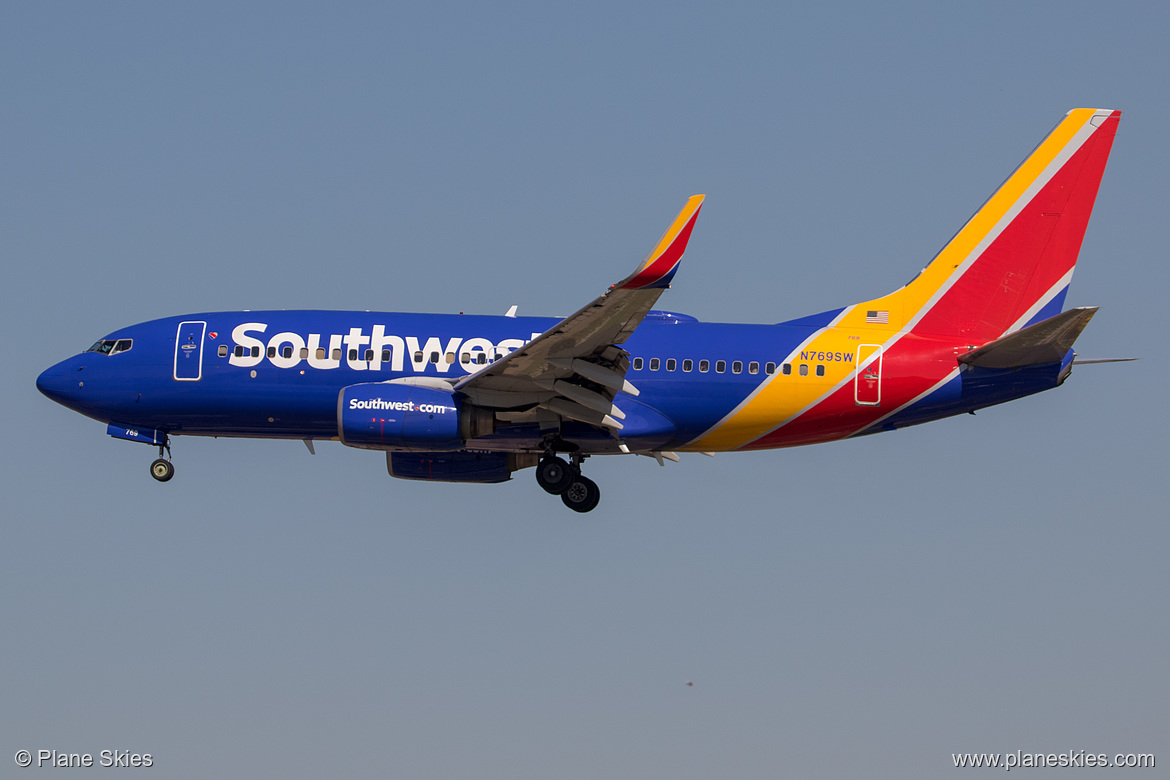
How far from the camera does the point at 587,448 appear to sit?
40.6m

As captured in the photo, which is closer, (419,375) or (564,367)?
(564,367)

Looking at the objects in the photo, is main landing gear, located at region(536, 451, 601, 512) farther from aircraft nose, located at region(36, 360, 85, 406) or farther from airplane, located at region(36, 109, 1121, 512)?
aircraft nose, located at region(36, 360, 85, 406)

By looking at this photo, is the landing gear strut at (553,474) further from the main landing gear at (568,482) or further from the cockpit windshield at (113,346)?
the cockpit windshield at (113,346)

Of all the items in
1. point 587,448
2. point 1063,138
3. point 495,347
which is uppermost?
point 1063,138

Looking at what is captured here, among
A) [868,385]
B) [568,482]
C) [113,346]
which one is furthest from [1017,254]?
[113,346]

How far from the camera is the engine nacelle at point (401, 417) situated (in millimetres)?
37656

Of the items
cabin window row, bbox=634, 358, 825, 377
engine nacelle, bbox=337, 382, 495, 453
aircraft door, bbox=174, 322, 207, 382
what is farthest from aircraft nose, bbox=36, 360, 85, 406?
cabin window row, bbox=634, 358, 825, 377

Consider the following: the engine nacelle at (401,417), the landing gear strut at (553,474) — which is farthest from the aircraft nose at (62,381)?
the landing gear strut at (553,474)

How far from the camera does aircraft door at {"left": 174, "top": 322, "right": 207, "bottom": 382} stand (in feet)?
133

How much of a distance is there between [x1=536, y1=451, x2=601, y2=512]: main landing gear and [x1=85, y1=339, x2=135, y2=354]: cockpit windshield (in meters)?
11.7

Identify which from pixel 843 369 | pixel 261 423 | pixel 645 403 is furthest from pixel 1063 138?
pixel 261 423

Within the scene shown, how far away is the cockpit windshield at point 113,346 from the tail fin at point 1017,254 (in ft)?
63.6

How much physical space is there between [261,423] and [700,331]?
11.8m

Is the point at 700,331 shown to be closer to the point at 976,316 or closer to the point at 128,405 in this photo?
the point at 976,316
